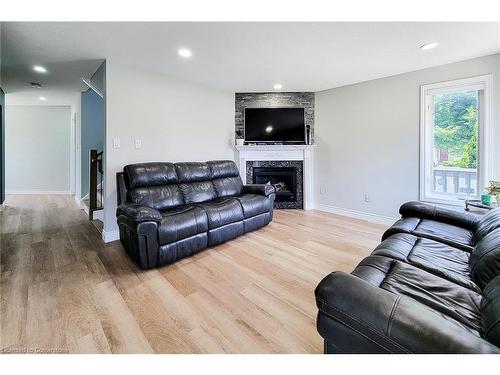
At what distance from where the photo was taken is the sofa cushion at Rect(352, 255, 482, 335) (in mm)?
1084

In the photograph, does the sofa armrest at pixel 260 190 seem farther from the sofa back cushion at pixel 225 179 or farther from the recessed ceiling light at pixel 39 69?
the recessed ceiling light at pixel 39 69

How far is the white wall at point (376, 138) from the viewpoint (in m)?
3.38

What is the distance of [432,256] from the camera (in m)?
1.64

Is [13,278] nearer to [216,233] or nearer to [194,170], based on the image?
[216,233]

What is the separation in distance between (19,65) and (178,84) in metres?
2.12

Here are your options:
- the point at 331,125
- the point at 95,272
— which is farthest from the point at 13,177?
the point at 331,125

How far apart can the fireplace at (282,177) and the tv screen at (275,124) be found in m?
0.49

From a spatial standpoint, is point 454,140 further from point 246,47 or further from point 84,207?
point 84,207

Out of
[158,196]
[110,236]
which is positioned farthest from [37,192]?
[158,196]

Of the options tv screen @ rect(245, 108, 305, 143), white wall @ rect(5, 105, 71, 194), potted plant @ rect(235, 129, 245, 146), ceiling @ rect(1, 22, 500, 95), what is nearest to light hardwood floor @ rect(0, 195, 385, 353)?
potted plant @ rect(235, 129, 245, 146)

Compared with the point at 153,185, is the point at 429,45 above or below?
above

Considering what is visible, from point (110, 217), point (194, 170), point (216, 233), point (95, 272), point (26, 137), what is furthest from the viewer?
point (26, 137)

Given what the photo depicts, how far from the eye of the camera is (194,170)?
3.54 meters

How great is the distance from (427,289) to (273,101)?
165 inches
